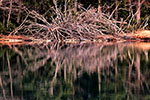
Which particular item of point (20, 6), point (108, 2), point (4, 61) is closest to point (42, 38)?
point (20, 6)

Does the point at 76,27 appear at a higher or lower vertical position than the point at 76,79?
higher

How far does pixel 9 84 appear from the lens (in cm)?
975

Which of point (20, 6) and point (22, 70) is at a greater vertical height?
point (20, 6)

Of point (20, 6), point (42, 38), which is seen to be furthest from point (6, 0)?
point (42, 38)

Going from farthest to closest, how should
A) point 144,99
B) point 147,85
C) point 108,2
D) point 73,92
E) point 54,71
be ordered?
point 108,2
point 54,71
point 147,85
point 73,92
point 144,99

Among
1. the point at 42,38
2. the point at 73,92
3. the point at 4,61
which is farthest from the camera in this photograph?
the point at 42,38

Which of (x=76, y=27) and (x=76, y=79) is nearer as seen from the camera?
(x=76, y=79)

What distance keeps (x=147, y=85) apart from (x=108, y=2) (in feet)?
78.5

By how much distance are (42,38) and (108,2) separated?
8.26 metres

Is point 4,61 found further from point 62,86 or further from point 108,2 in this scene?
point 108,2

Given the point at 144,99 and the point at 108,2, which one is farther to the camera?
the point at 108,2

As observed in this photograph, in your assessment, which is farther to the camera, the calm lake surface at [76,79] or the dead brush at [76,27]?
the dead brush at [76,27]

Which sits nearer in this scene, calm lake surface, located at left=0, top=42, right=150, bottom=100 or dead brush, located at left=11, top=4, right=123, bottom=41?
calm lake surface, located at left=0, top=42, right=150, bottom=100

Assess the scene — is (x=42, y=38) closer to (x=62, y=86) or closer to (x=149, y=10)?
(x=149, y=10)
